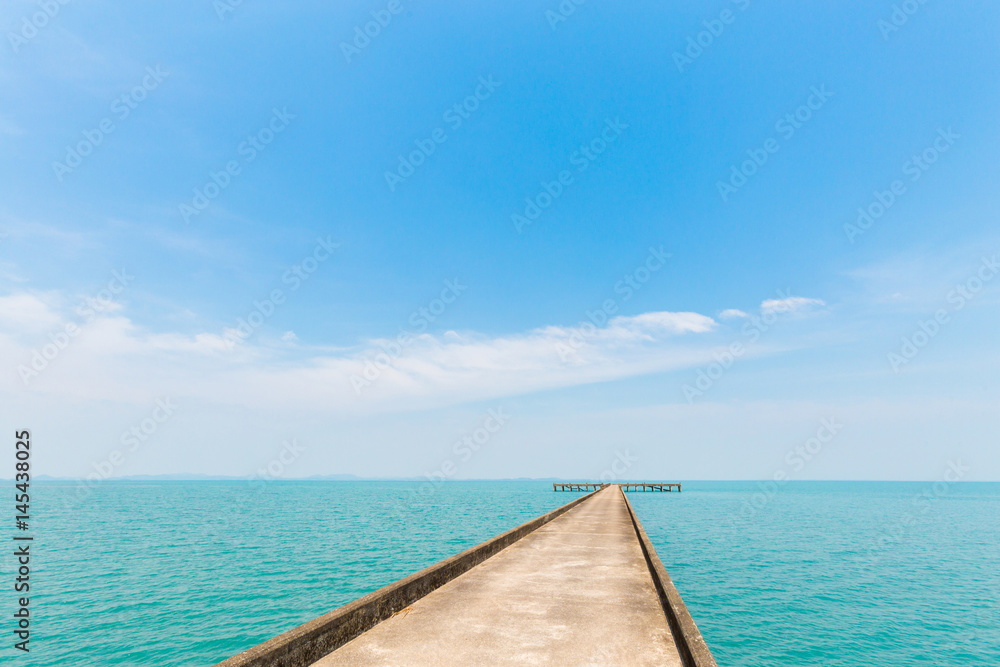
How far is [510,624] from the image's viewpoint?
6.43 metres

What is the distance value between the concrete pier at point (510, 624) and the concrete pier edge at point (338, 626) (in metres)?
0.01

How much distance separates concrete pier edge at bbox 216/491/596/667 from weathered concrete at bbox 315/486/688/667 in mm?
110

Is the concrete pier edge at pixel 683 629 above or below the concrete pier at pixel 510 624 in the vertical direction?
above

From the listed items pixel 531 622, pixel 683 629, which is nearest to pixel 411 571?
pixel 531 622

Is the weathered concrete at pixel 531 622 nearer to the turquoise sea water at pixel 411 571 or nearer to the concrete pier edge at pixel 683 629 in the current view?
the concrete pier edge at pixel 683 629

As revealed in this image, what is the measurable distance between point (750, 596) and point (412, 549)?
17695mm

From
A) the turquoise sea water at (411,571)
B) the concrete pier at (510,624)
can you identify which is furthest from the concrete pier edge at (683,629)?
the turquoise sea water at (411,571)

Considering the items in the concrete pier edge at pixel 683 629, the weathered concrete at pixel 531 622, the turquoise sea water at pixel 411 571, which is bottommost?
the turquoise sea water at pixel 411 571

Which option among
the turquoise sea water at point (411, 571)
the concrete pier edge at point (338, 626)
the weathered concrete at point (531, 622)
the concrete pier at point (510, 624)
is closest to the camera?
the concrete pier edge at point (338, 626)

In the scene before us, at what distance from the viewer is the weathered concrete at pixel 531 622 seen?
17.5ft

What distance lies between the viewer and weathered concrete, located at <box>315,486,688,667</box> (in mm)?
5348

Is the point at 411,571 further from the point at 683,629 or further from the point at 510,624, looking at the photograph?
the point at 683,629

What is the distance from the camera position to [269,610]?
16.6 m

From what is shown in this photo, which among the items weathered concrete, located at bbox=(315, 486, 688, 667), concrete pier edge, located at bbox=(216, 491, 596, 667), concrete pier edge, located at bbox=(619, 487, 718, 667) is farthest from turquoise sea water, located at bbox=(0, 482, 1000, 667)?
concrete pier edge, located at bbox=(216, 491, 596, 667)
